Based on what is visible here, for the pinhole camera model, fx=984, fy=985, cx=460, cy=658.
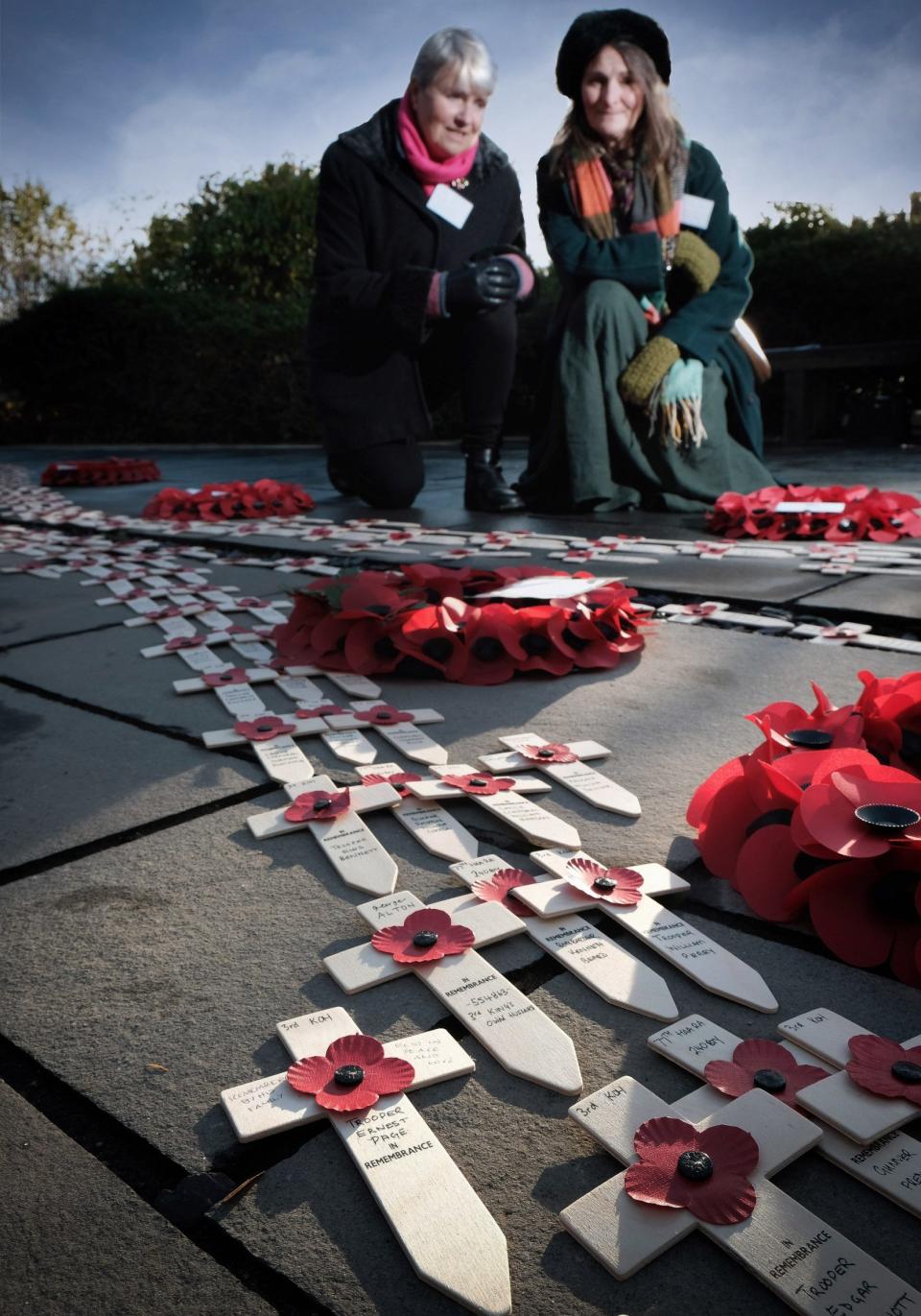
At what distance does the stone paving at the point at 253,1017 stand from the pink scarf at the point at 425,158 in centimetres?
359

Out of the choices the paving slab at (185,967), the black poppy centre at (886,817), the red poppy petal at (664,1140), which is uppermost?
Answer: the black poppy centre at (886,817)

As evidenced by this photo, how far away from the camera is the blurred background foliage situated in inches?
380

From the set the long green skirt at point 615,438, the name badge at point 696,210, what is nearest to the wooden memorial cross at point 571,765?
the long green skirt at point 615,438

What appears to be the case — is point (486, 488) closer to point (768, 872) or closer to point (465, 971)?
point (768, 872)

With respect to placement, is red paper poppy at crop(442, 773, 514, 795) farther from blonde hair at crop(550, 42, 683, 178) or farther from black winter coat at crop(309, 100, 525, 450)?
blonde hair at crop(550, 42, 683, 178)

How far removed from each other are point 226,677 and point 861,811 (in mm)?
1381

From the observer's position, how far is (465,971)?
0.98 meters

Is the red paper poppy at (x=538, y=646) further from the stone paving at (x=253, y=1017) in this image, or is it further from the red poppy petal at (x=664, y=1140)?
the red poppy petal at (x=664, y=1140)

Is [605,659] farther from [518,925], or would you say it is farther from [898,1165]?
[898,1165]

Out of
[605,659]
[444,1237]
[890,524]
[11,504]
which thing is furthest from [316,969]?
[11,504]

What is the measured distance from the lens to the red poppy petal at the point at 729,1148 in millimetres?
713

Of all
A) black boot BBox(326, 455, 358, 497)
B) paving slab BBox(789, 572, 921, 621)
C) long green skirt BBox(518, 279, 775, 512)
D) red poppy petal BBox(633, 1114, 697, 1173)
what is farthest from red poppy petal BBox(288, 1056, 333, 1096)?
black boot BBox(326, 455, 358, 497)

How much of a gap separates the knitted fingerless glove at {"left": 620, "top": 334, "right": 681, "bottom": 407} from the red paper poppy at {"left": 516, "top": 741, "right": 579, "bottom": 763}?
316 cm

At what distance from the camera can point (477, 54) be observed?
4.27 meters
